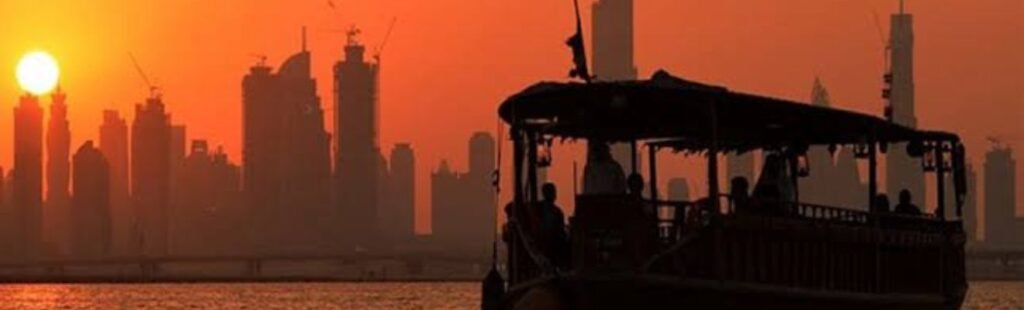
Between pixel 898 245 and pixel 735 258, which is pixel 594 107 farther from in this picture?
pixel 898 245

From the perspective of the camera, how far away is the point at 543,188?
35969 millimetres

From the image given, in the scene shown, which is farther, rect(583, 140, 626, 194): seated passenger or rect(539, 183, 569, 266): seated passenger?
rect(539, 183, 569, 266): seated passenger

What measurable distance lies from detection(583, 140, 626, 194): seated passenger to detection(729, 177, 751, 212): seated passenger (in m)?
1.69

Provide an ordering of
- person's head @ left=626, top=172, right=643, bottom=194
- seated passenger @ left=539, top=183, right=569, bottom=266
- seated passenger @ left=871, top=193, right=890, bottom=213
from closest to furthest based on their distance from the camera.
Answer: person's head @ left=626, top=172, right=643, bottom=194, seated passenger @ left=539, top=183, right=569, bottom=266, seated passenger @ left=871, top=193, right=890, bottom=213

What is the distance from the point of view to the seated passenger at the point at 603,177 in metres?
34.1

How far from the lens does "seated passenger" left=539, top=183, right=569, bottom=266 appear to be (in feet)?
116

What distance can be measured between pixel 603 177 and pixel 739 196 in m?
2.14

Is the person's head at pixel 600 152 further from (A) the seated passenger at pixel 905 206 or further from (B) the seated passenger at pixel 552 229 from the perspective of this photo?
(A) the seated passenger at pixel 905 206

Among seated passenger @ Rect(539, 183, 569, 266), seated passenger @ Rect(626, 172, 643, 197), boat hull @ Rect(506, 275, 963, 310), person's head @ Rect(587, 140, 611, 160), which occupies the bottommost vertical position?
boat hull @ Rect(506, 275, 963, 310)

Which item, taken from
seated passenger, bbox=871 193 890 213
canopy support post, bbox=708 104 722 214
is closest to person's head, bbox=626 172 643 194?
canopy support post, bbox=708 104 722 214

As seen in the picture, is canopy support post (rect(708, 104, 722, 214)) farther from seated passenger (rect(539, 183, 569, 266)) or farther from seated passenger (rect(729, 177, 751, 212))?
seated passenger (rect(539, 183, 569, 266))

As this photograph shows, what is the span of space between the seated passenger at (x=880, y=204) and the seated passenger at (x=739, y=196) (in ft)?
18.8

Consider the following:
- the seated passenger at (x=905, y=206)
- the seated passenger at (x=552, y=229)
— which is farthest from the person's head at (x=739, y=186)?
the seated passenger at (x=905, y=206)

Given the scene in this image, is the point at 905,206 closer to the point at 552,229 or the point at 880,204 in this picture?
the point at 880,204
